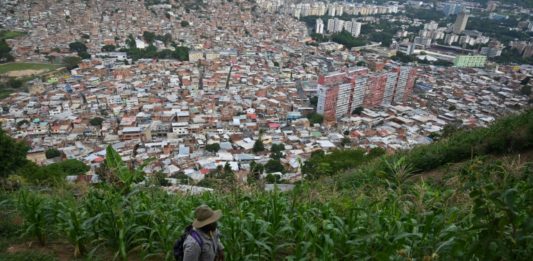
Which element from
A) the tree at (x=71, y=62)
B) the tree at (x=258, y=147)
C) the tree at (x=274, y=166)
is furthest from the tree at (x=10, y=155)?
the tree at (x=71, y=62)

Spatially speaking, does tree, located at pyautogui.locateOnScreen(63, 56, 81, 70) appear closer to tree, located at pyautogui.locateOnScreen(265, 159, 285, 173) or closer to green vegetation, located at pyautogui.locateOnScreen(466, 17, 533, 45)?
tree, located at pyautogui.locateOnScreen(265, 159, 285, 173)

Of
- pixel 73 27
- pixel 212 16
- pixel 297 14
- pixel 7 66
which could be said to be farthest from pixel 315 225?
pixel 297 14

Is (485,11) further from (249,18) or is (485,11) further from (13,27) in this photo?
(13,27)

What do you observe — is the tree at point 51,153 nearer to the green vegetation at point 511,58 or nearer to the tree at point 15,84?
the tree at point 15,84

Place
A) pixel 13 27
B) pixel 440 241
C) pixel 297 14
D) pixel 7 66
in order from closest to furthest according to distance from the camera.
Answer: pixel 440 241
pixel 7 66
pixel 13 27
pixel 297 14

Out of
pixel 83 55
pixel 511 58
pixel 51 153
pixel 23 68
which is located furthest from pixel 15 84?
pixel 511 58

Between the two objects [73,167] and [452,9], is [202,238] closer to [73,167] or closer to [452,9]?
[73,167]
